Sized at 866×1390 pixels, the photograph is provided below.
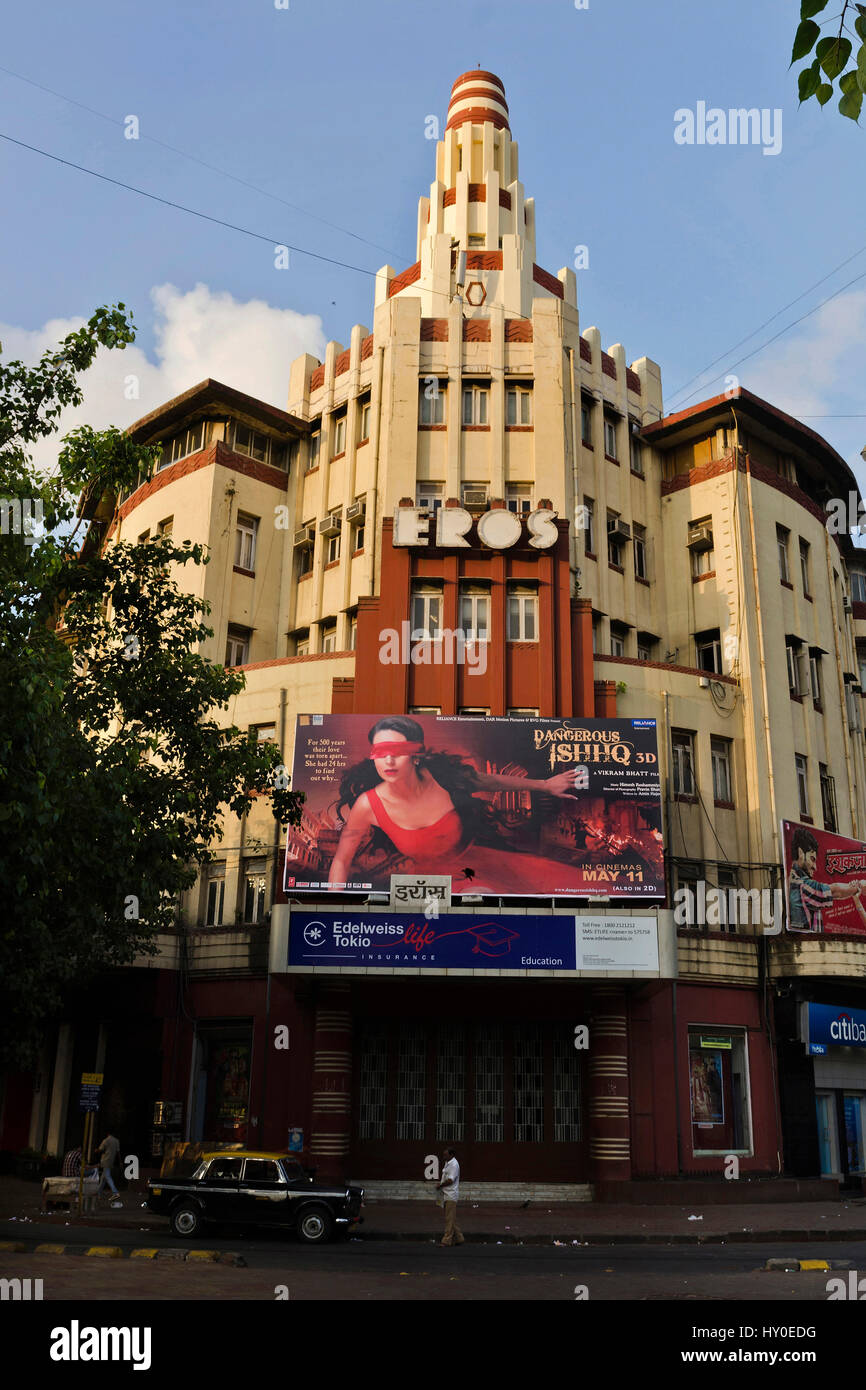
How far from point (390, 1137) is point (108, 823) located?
12746 millimetres

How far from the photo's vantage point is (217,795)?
2177cm

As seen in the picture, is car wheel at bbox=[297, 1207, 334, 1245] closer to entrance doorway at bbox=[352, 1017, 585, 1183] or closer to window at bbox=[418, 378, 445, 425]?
entrance doorway at bbox=[352, 1017, 585, 1183]

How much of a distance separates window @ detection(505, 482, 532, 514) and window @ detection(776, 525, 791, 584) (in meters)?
8.56

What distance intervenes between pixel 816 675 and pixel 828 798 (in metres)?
3.97

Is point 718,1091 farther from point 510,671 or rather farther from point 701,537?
point 701,537

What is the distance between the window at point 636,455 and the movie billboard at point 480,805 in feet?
43.0

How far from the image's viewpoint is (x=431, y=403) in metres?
34.6

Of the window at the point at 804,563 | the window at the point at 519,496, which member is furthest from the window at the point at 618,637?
the window at the point at 804,563

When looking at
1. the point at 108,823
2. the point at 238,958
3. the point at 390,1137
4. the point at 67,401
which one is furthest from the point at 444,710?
the point at 67,401

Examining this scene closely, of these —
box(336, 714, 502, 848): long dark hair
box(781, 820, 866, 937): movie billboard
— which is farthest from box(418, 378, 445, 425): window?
box(781, 820, 866, 937): movie billboard

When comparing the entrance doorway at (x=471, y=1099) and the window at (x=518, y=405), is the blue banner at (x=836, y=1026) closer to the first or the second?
the entrance doorway at (x=471, y=1099)

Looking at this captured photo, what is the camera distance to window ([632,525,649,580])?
37.3 m

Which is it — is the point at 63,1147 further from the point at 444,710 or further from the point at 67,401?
the point at 67,401

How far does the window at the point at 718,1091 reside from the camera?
94.1ft
